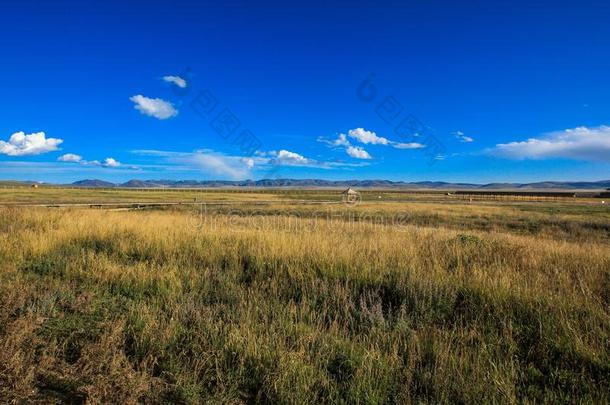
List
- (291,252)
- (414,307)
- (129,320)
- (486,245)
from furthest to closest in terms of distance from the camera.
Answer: (486,245)
(291,252)
(414,307)
(129,320)

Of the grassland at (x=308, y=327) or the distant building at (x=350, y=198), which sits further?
the distant building at (x=350, y=198)

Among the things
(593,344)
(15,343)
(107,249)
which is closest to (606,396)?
(593,344)

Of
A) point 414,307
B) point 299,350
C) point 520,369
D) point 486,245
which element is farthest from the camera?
point 486,245

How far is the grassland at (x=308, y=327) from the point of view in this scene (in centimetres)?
350

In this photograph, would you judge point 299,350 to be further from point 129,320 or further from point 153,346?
point 129,320

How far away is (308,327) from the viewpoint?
4641 mm

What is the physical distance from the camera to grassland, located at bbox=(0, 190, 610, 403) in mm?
3496

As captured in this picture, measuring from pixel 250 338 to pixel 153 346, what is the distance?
39.1 inches

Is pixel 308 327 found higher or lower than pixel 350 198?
higher

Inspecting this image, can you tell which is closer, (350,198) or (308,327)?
(308,327)

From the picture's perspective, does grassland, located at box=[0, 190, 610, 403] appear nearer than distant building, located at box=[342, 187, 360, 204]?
Yes

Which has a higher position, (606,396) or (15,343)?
(15,343)

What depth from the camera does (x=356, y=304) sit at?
590cm

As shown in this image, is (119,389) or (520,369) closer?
(119,389)
